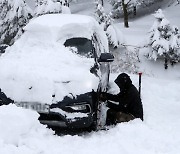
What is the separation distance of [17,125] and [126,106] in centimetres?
235

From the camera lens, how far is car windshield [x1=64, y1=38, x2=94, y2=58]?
6.98 metres

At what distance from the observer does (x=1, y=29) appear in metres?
19.2

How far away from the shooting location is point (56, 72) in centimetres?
605

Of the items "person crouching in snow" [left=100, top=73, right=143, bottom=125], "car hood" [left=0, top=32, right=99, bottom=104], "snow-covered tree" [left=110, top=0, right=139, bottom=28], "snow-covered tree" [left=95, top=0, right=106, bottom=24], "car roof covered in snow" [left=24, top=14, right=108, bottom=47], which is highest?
"snow-covered tree" [left=110, top=0, right=139, bottom=28]

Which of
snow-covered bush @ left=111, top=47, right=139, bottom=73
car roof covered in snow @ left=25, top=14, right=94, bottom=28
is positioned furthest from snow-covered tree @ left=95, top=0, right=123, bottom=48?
car roof covered in snow @ left=25, top=14, right=94, bottom=28

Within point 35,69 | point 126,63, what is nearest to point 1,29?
point 126,63

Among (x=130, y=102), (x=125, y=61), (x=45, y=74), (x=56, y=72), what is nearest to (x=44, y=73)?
(x=45, y=74)

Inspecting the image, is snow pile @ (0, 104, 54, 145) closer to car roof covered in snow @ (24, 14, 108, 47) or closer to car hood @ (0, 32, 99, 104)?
car hood @ (0, 32, 99, 104)

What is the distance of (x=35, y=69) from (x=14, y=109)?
108 cm

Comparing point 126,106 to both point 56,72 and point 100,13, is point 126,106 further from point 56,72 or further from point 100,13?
point 100,13

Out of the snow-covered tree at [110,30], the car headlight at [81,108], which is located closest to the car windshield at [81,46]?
the car headlight at [81,108]

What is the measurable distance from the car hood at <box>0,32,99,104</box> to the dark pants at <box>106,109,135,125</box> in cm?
76

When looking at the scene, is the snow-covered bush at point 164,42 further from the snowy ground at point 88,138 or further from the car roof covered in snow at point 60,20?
the snowy ground at point 88,138

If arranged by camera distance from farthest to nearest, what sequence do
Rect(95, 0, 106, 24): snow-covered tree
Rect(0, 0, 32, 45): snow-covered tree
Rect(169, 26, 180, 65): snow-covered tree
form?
Rect(0, 0, 32, 45): snow-covered tree → Rect(95, 0, 106, 24): snow-covered tree → Rect(169, 26, 180, 65): snow-covered tree
